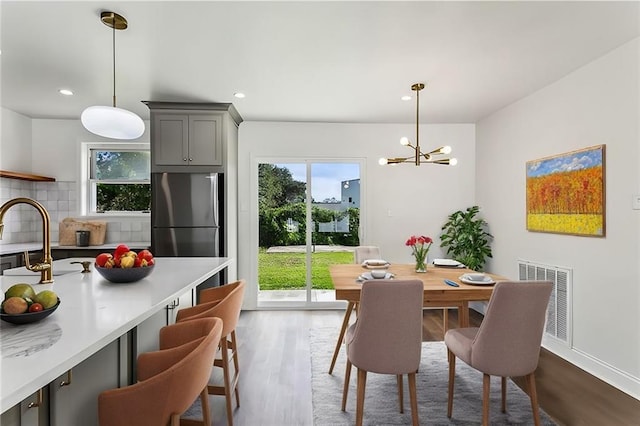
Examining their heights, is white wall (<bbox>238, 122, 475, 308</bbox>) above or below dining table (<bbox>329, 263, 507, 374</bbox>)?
above

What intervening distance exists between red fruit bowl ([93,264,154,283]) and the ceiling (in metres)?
1.55

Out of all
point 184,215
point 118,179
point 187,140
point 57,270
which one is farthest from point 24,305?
point 118,179

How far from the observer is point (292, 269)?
468 centimetres

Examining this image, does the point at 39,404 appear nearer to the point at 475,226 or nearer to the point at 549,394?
the point at 549,394

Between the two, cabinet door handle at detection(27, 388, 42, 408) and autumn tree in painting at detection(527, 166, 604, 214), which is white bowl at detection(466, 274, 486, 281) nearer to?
autumn tree in painting at detection(527, 166, 604, 214)

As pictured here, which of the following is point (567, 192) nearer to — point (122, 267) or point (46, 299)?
point (122, 267)

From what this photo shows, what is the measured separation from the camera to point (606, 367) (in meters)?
2.60

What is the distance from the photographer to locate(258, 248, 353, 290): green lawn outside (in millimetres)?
4641

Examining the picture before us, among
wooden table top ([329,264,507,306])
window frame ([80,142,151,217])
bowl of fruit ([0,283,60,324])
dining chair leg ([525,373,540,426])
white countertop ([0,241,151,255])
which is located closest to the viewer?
bowl of fruit ([0,283,60,324])

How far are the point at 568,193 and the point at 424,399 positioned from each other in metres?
2.20

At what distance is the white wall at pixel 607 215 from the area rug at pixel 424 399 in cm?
85

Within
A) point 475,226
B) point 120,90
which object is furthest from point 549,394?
point 120,90

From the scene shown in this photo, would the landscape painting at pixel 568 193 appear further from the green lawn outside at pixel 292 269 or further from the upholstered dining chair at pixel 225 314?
the upholstered dining chair at pixel 225 314

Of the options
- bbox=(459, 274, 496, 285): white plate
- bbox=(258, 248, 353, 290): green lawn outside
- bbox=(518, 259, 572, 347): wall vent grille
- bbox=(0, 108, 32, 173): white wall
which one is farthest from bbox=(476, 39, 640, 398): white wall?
bbox=(0, 108, 32, 173): white wall
